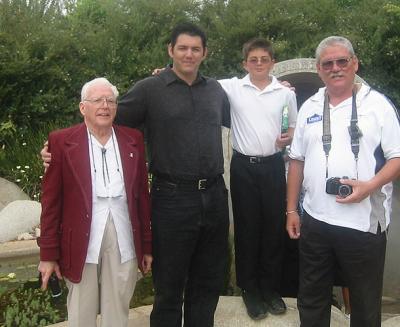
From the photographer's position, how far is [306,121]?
299 centimetres

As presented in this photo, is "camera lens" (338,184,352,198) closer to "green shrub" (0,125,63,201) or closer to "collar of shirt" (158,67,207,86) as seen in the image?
"collar of shirt" (158,67,207,86)

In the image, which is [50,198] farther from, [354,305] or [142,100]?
[354,305]

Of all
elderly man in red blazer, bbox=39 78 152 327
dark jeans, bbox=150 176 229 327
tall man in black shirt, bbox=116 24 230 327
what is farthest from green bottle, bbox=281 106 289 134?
elderly man in red blazer, bbox=39 78 152 327

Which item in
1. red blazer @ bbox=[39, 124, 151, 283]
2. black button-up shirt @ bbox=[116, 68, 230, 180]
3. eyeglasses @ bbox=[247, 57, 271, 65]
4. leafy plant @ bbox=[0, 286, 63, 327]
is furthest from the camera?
leafy plant @ bbox=[0, 286, 63, 327]

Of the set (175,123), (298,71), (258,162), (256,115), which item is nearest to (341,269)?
(258,162)

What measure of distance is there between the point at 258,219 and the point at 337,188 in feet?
2.86

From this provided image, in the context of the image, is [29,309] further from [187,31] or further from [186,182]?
[187,31]

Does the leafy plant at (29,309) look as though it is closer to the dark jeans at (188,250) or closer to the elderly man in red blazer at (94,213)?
the dark jeans at (188,250)

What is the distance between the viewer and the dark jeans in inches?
120

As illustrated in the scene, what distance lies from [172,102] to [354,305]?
1.54m

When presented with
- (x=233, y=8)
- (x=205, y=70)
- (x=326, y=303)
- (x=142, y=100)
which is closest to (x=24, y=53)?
(x=205, y=70)

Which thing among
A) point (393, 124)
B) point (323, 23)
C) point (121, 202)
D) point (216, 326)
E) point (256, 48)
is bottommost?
point (216, 326)

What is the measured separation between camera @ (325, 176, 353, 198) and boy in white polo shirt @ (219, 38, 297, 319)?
2.31 feet

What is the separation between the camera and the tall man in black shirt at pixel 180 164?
3.04m
